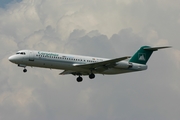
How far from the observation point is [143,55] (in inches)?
2633

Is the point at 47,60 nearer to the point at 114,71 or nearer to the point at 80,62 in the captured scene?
the point at 80,62

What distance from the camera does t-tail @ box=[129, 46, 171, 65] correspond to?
6625 cm

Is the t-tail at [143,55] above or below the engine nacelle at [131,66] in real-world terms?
above

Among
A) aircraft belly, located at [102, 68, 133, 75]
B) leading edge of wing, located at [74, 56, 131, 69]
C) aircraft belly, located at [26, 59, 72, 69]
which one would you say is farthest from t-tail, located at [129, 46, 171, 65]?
aircraft belly, located at [26, 59, 72, 69]

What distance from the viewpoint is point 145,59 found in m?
66.8

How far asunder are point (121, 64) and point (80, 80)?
748cm

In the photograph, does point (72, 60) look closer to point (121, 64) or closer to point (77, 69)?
point (77, 69)

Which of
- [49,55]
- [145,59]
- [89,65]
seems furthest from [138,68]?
[49,55]

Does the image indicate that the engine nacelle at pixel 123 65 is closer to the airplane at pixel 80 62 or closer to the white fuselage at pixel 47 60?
the airplane at pixel 80 62

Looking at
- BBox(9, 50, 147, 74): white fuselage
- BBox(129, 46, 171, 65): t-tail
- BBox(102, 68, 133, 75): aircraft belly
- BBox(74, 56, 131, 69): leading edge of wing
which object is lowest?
BBox(102, 68, 133, 75): aircraft belly

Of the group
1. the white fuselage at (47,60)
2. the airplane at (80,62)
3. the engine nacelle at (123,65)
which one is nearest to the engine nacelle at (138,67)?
the airplane at (80,62)

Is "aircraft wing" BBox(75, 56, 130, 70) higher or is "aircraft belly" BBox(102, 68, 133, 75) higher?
"aircraft wing" BBox(75, 56, 130, 70)

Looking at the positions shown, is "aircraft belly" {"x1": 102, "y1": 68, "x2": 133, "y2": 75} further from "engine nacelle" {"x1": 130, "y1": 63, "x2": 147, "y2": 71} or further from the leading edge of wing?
the leading edge of wing

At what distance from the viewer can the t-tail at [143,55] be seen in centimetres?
6625
